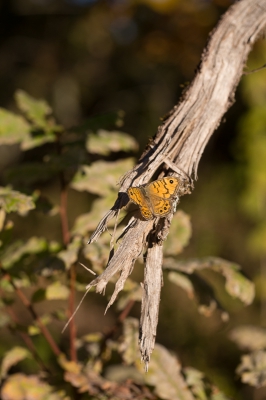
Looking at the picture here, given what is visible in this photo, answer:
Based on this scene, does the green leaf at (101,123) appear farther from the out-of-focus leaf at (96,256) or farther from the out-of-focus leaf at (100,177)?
the out-of-focus leaf at (96,256)

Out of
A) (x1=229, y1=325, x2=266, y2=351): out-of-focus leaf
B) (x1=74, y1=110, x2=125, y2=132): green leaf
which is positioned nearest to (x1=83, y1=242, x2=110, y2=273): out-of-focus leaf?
(x1=74, y1=110, x2=125, y2=132): green leaf

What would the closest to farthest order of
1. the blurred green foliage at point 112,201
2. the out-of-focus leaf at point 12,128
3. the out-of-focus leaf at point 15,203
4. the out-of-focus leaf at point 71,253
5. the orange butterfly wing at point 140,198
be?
1. the orange butterfly wing at point 140,198
2. the out-of-focus leaf at point 15,203
3. the out-of-focus leaf at point 71,253
4. the blurred green foliage at point 112,201
5. the out-of-focus leaf at point 12,128

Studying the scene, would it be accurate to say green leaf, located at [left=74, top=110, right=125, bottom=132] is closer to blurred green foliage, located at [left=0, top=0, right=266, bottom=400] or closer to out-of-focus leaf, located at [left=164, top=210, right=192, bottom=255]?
blurred green foliage, located at [left=0, top=0, right=266, bottom=400]

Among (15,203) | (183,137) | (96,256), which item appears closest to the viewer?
(183,137)

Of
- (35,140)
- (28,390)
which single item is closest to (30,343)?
→ (28,390)

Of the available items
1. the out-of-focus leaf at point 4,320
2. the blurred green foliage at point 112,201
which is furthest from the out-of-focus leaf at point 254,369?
the out-of-focus leaf at point 4,320

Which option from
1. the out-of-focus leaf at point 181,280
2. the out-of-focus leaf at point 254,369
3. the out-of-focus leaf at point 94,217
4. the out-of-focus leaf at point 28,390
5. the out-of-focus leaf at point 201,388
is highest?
the out-of-focus leaf at point 94,217

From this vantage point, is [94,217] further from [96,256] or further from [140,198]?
[140,198]
